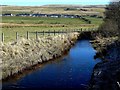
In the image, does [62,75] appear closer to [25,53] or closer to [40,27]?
[25,53]

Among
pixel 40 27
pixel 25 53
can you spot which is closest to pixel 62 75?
pixel 25 53

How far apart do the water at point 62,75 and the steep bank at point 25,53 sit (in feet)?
2.73

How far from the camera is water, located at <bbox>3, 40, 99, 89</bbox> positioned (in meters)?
23.8

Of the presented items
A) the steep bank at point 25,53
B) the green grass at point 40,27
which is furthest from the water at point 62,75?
the green grass at point 40,27

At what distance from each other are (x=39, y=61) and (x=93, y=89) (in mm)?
14038

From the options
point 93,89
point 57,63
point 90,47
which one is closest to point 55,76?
point 57,63

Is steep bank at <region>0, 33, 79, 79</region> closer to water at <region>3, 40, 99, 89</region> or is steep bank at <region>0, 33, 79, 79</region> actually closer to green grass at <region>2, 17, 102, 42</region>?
water at <region>3, 40, 99, 89</region>

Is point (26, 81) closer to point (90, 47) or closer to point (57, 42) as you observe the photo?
point (57, 42)

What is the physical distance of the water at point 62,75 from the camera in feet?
78.2

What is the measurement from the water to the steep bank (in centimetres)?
83

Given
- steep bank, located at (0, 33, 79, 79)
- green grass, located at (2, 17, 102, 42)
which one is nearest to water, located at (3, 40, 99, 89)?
steep bank, located at (0, 33, 79, 79)

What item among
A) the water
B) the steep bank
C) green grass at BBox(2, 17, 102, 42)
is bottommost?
green grass at BBox(2, 17, 102, 42)

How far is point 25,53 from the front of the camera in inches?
1168

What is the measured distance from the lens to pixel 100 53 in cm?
3800
